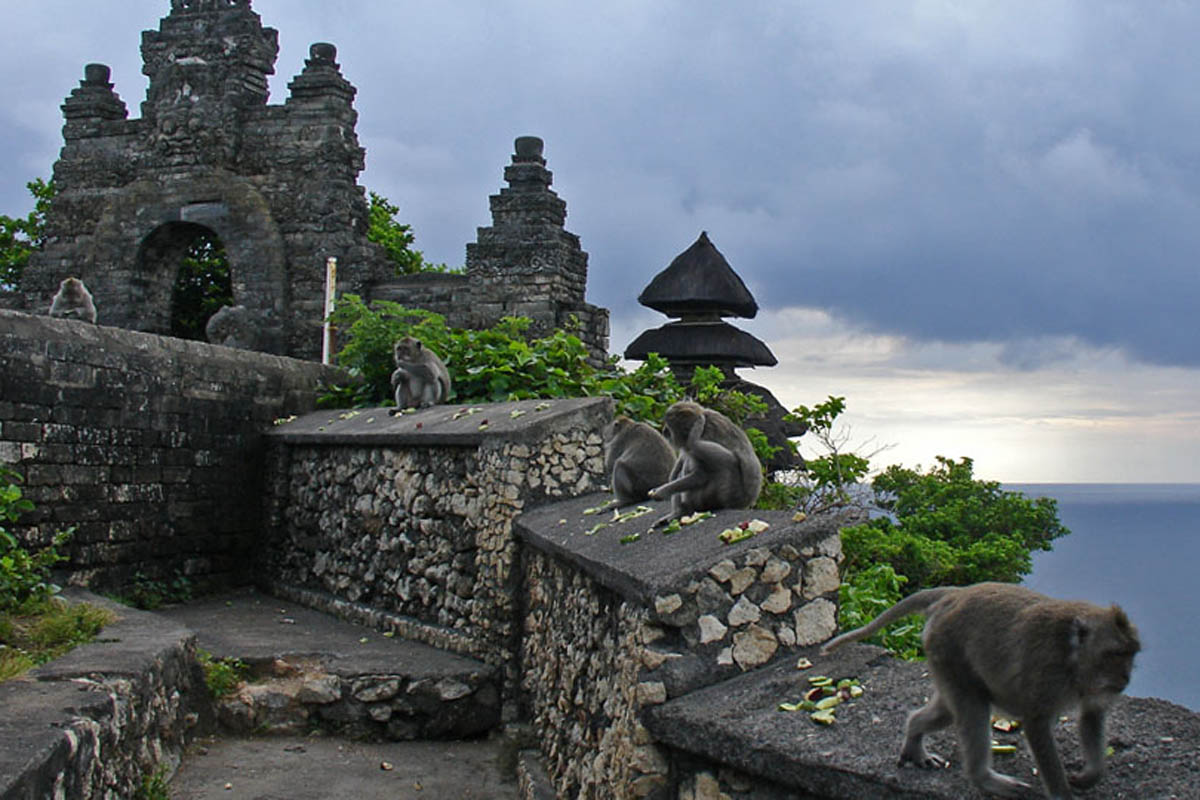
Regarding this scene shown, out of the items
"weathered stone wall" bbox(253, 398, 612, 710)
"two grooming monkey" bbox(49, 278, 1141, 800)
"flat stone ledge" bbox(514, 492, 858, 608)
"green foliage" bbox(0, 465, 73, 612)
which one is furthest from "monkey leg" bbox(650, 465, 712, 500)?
"green foliage" bbox(0, 465, 73, 612)

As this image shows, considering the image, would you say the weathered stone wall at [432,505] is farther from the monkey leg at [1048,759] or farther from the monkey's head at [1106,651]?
the monkey's head at [1106,651]

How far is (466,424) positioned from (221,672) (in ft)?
7.95

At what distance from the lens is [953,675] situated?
330 centimetres

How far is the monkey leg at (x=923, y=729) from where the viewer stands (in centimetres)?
334

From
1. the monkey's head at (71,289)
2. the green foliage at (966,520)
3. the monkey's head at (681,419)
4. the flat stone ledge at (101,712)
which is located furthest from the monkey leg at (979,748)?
the green foliage at (966,520)

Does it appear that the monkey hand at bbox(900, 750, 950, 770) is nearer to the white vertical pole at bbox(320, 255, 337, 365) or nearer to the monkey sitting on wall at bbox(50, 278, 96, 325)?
the monkey sitting on wall at bbox(50, 278, 96, 325)

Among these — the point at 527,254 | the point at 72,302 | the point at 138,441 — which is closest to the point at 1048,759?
the point at 138,441

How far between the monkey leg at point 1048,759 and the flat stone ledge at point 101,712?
125 inches

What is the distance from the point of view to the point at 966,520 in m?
26.2

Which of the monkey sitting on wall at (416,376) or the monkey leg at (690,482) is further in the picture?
the monkey sitting on wall at (416,376)

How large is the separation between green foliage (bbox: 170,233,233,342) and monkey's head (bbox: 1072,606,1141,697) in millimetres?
21922

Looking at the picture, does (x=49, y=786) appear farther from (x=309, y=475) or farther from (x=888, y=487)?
(x=888, y=487)

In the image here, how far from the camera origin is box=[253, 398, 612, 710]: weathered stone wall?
8.14 m

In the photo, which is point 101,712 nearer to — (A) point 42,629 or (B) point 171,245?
(A) point 42,629
